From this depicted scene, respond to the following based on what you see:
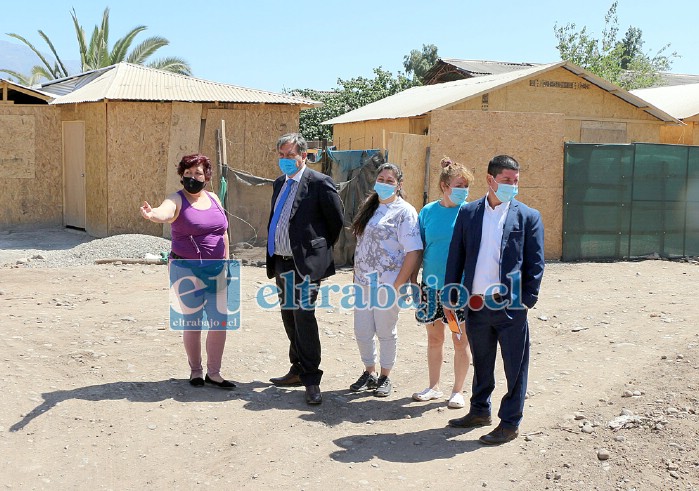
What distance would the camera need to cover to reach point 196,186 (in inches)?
227

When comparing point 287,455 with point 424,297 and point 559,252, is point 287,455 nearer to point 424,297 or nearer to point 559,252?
point 424,297

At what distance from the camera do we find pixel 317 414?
18.7 feet

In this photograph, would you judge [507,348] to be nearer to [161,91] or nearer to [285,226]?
[285,226]

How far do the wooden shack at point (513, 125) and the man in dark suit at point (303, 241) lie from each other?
5836 millimetres

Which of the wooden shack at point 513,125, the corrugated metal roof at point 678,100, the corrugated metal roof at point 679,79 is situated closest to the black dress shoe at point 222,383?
the wooden shack at point 513,125

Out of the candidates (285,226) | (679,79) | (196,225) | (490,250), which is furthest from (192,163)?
(679,79)

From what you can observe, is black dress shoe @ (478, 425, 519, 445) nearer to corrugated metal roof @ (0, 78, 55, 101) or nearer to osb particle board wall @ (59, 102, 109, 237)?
osb particle board wall @ (59, 102, 109, 237)

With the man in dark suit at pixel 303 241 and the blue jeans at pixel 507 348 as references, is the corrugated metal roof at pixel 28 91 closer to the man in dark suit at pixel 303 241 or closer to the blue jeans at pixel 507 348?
the man in dark suit at pixel 303 241

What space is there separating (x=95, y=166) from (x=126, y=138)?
42.3 inches

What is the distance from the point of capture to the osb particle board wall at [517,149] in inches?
467

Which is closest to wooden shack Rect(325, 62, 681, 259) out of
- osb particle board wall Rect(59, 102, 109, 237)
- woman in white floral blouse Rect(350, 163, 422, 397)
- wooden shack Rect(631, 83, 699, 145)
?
wooden shack Rect(631, 83, 699, 145)

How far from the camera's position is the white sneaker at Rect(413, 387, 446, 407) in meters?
6.00

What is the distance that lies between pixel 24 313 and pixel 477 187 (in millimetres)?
6798

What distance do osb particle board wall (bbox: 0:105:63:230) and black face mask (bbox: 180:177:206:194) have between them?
1182 cm
